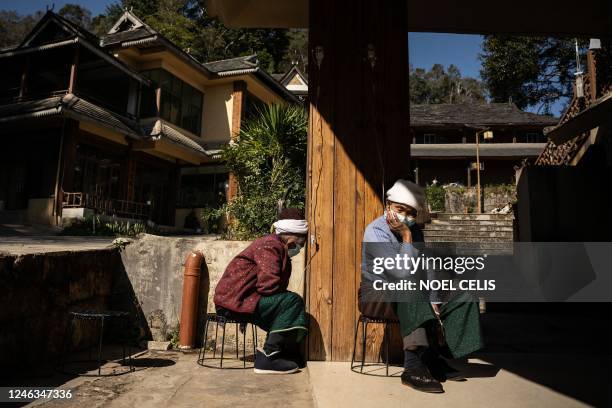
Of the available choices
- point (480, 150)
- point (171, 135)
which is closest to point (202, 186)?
point (171, 135)

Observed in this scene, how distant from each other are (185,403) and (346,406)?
866 mm

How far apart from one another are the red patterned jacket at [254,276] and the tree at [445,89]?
161 feet

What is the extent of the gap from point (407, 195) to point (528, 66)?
104 feet

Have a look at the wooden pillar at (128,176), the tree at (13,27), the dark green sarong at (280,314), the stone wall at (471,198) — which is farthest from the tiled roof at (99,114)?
the tree at (13,27)

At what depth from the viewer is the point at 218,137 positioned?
1727cm

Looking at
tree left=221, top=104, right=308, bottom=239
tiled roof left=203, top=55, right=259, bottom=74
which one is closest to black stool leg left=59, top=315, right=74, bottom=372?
Result: tree left=221, top=104, right=308, bottom=239

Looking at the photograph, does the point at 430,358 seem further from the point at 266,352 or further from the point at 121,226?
the point at 121,226

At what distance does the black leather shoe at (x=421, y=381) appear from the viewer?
237 centimetres

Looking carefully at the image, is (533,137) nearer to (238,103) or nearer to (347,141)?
(238,103)

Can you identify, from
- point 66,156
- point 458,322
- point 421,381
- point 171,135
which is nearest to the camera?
point 421,381

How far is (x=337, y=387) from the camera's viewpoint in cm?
247

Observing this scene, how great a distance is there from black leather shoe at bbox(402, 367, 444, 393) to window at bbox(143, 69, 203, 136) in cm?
1505

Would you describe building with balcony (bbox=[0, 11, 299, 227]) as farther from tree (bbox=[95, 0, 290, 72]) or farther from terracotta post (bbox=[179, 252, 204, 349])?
tree (bbox=[95, 0, 290, 72])

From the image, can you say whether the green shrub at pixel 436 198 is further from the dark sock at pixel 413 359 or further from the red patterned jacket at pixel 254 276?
the dark sock at pixel 413 359
